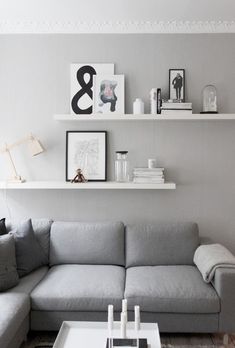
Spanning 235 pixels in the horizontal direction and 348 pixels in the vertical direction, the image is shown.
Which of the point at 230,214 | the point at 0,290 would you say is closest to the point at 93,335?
the point at 0,290

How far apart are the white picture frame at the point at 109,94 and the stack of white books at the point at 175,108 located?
38 cm

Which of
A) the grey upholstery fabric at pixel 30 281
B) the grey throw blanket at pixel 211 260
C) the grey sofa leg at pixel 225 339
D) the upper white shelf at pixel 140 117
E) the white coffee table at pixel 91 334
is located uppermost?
the upper white shelf at pixel 140 117

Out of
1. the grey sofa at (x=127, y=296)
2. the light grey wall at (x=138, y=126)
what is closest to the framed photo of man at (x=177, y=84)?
the light grey wall at (x=138, y=126)

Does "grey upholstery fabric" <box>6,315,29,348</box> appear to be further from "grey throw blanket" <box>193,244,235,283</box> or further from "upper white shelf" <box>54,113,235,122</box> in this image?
"upper white shelf" <box>54,113,235,122</box>

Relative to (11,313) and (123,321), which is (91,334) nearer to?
(123,321)

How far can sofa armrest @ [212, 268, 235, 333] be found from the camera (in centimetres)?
253

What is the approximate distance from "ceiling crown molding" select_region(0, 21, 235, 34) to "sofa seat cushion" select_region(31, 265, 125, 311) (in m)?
2.17

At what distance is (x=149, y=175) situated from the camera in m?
3.26

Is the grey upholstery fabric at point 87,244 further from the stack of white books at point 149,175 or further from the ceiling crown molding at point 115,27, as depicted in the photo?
the ceiling crown molding at point 115,27

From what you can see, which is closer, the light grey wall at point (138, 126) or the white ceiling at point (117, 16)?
the white ceiling at point (117, 16)

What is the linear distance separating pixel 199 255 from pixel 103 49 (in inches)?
79.0

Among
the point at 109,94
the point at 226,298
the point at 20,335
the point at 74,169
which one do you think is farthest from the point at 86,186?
the point at 226,298

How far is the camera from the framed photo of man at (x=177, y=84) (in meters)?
3.34

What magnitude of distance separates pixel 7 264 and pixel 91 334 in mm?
852
